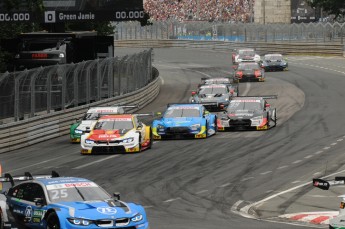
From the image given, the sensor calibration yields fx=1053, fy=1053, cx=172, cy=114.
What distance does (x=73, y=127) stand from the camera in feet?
125

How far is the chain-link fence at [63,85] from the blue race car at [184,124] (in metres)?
4.60

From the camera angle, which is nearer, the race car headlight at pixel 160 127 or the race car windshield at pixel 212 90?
the race car headlight at pixel 160 127

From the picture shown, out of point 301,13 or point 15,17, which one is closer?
point 15,17

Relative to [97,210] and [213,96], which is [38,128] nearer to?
[213,96]

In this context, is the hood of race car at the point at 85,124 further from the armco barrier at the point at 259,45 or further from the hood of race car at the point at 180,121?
the armco barrier at the point at 259,45

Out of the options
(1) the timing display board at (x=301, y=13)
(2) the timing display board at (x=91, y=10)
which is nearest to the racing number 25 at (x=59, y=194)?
(2) the timing display board at (x=91, y=10)

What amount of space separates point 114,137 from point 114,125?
2.40ft

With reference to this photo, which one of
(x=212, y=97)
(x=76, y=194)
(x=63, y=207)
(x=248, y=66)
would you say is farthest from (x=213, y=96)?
(x=63, y=207)

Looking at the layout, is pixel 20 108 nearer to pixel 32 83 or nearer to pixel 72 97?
pixel 32 83

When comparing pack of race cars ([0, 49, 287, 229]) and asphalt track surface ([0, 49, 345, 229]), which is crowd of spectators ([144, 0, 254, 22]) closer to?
pack of race cars ([0, 49, 287, 229])

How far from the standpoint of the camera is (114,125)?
1355 inches

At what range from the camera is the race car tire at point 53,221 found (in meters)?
17.2

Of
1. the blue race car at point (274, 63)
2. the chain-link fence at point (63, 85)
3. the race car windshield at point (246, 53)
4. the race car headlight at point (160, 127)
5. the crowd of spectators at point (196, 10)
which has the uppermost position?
the crowd of spectators at point (196, 10)

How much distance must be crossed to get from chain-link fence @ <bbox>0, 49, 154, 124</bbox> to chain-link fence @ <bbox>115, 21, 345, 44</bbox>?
143 ft
